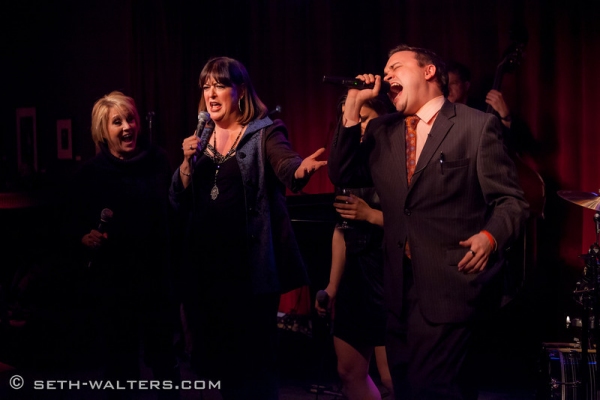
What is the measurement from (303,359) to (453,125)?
279 cm

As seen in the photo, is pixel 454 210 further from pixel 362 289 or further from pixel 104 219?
pixel 104 219

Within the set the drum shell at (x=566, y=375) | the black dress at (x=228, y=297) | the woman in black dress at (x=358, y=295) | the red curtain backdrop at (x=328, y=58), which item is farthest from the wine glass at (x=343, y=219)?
the red curtain backdrop at (x=328, y=58)

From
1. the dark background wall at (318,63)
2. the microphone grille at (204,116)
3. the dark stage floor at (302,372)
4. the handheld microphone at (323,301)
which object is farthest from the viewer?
the dark background wall at (318,63)

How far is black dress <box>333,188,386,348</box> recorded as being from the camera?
112 inches

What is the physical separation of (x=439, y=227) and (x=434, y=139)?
0.31 m

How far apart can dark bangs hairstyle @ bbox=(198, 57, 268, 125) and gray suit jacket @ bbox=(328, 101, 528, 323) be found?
582 mm

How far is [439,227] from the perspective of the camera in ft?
7.41

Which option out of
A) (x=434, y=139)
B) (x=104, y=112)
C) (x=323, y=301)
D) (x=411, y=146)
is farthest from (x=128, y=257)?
(x=434, y=139)

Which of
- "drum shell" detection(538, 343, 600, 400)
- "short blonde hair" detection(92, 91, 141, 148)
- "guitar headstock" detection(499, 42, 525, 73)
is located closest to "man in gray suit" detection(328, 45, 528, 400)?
"drum shell" detection(538, 343, 600, 400)

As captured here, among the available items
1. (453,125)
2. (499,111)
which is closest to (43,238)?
(453,125)

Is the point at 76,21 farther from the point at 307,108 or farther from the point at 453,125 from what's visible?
the point at 453,125

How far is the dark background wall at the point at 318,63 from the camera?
174 inches

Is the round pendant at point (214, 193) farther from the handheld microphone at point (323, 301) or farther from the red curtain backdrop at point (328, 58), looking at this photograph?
the red curtain backdrop at point (328, 58)

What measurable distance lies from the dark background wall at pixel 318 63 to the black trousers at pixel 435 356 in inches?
77.9
